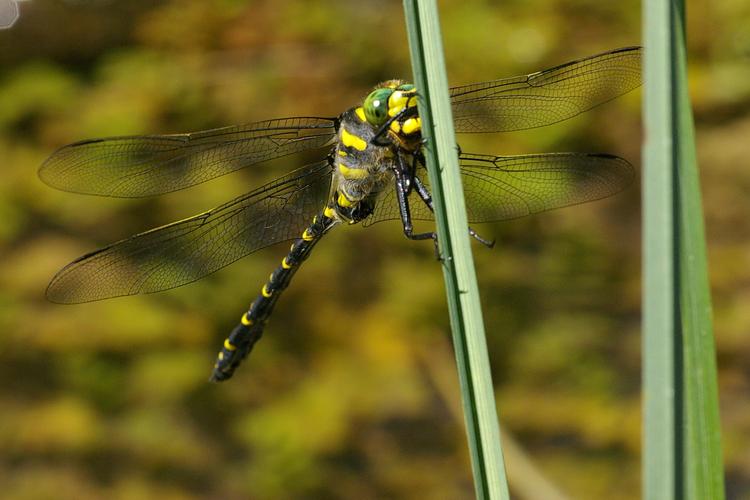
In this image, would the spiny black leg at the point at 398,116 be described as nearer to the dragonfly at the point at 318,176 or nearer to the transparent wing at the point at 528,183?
the dragonfly at the point at 318,176

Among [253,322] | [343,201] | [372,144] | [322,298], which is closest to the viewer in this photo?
[372,144]

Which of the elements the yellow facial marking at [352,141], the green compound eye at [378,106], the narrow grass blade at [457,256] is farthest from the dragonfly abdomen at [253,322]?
the narrow grass blade at [457,256]

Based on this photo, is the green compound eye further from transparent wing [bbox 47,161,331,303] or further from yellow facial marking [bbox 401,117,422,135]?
transparent wing [bbox 47,161,331,303]

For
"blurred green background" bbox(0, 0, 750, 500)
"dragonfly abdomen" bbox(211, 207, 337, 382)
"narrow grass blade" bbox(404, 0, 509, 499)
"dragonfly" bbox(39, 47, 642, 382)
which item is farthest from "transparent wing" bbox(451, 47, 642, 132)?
"blurred green background" bbox(0, 0, 750, 500)

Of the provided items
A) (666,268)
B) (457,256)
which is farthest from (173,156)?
(666,268)

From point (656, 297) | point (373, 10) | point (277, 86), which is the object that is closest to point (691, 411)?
point (656, 297)

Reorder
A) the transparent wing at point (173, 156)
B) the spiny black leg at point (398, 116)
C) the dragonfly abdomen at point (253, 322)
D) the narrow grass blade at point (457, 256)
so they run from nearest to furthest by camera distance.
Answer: the narrow grass blade at point (457, 256) → the spiny black leg at point (398, 116) → the transparent wing at point (173, 156) → the dragonfly abdomen at point (253, 322)

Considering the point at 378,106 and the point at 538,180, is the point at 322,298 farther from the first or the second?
the point at 378,106
